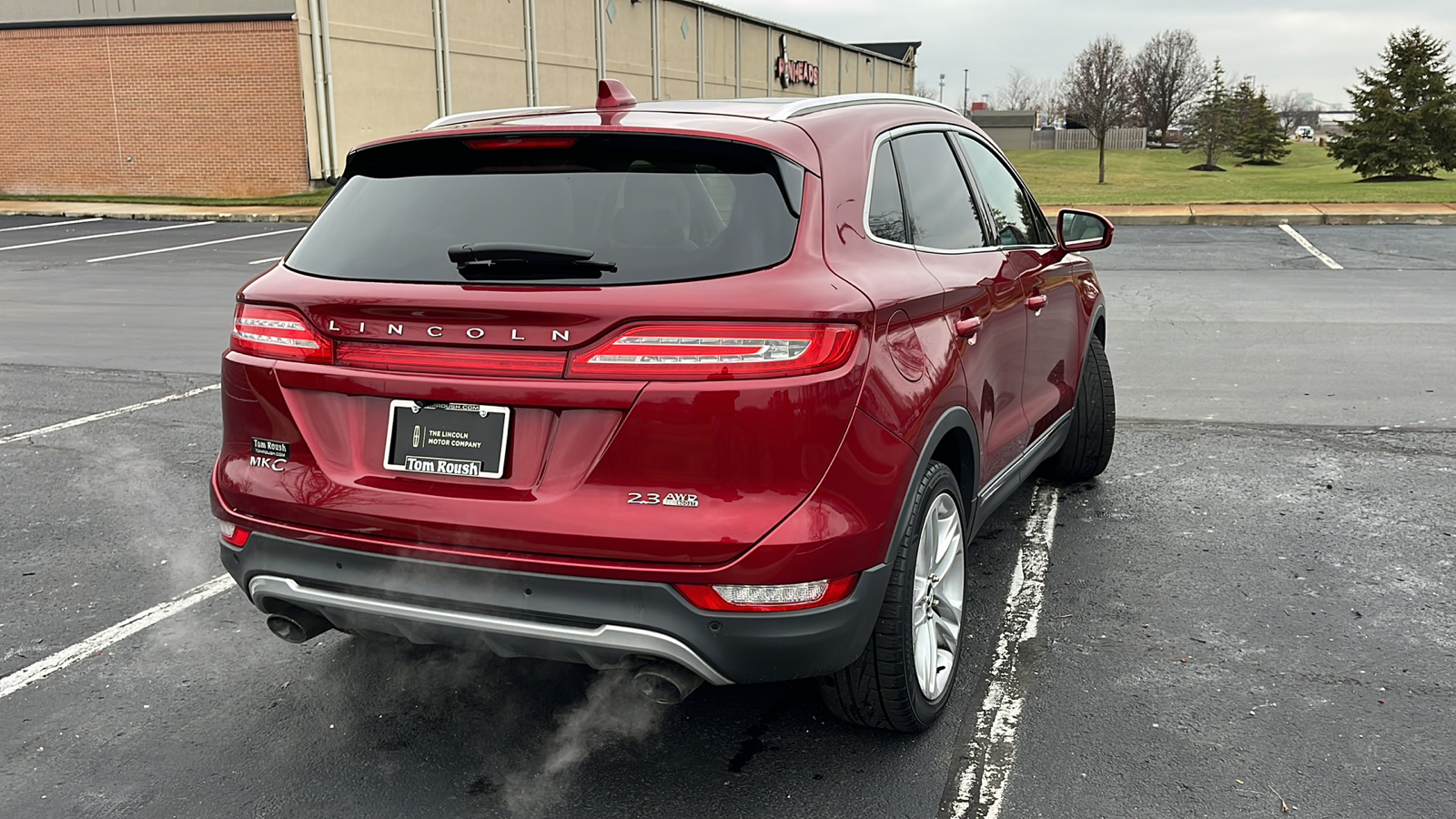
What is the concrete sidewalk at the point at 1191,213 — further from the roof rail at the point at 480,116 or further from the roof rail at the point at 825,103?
the roof rail at the point at 480,116

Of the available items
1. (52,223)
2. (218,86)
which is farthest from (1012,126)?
(52,223)

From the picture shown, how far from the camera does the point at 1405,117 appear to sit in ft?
117

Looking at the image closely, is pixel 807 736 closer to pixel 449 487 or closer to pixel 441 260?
pixel 449 487

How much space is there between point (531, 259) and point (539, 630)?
2.88 feet

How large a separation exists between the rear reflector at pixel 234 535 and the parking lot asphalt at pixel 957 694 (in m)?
0.61

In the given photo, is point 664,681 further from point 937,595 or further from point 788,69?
point 788,69

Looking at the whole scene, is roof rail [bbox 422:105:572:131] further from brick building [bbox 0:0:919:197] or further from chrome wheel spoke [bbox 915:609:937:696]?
brick building [bbox 0:0:919:197]

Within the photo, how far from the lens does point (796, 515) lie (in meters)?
2.73

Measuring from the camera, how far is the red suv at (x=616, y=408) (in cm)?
270

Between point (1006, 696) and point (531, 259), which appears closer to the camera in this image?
point (531, 259)

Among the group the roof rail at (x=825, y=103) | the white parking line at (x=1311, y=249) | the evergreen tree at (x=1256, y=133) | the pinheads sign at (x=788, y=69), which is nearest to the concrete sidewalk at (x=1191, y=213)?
the white parking line at (x=1311, y=249)

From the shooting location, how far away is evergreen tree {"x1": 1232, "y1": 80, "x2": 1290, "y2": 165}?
58844mm

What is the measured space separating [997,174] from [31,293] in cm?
1245

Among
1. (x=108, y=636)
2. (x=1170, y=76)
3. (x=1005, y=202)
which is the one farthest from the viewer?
(x=1170, y=76)
